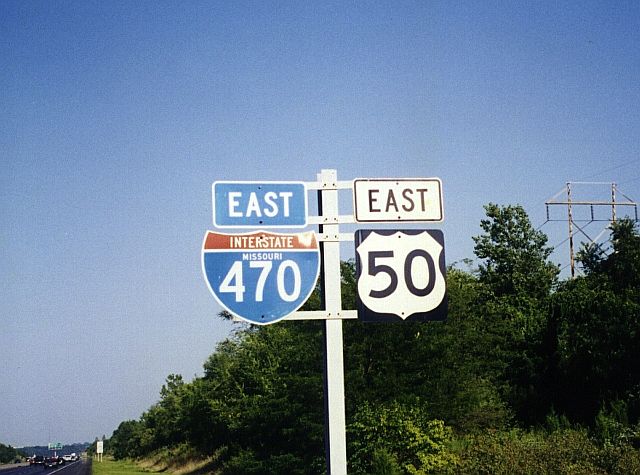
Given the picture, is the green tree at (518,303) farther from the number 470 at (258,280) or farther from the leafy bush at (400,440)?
the number 470 at (258,280)

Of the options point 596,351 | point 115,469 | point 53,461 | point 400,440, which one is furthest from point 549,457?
point 53,461

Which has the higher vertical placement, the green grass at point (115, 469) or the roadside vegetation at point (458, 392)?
the roadside vegetation at point (458, 392)

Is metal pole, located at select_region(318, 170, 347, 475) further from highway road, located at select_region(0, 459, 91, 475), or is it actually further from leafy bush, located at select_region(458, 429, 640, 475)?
highway road, located at select_region(0, 459, 91, 475)

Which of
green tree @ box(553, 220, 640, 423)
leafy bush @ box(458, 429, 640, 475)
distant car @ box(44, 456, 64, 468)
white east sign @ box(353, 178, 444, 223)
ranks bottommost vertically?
distant car @ box(44, 456, 64, 468)

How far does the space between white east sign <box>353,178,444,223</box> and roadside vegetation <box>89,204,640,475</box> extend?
48.4 ft

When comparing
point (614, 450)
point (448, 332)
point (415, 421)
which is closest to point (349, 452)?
point (415, 421)

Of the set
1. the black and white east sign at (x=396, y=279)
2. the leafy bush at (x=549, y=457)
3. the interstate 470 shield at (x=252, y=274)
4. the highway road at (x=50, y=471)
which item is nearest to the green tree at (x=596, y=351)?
the leafy bush at (x=549, y=457)

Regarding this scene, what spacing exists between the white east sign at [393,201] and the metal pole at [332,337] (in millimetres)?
247

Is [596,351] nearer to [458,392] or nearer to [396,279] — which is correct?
[458,392]

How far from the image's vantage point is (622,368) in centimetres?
3212

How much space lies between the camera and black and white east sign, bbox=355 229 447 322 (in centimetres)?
789

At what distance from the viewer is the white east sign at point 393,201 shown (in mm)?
7910

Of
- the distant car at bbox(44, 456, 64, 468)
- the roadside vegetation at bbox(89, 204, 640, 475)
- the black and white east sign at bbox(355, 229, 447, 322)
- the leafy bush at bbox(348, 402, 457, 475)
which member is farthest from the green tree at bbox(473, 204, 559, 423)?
the distant car at bbox(44, 456, 64, 468)

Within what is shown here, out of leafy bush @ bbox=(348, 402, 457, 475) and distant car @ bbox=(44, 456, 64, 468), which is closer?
leafy bush @ bbox=(348, 402, 457, 475)
